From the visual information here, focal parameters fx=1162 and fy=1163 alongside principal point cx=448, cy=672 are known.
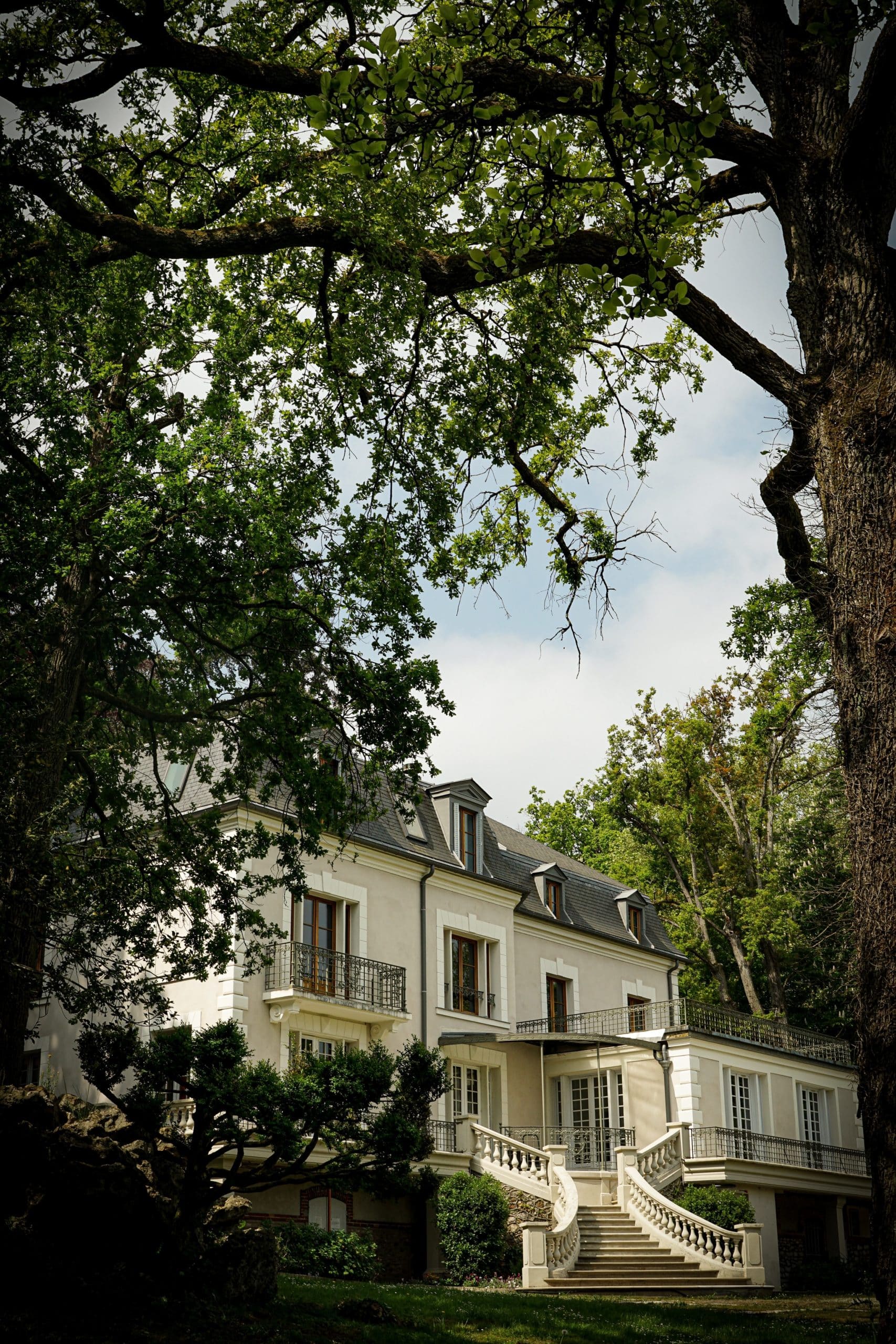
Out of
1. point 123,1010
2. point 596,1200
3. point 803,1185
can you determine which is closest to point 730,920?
point 803,1185

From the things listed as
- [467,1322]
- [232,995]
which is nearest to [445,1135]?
[232,995]

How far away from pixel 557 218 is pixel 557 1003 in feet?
85.0

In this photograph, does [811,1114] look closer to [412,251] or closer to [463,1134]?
[463,1134]

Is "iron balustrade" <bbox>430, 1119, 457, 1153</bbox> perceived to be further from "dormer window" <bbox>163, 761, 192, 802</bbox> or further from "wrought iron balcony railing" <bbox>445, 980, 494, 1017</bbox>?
"dormer window" <bbox>163, 761, 192, 802</bbox>

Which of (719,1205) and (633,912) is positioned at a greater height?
(633,912)

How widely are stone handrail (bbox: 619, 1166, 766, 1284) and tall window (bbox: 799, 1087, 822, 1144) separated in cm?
942

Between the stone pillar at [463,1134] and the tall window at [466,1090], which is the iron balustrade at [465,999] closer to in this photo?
the tall window at [466,1090]

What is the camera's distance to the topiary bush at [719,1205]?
2356 centimetres

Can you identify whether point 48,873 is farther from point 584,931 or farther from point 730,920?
point 730,920

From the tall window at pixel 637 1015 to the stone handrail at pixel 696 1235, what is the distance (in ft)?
27.3

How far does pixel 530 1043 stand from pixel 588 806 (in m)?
18.9

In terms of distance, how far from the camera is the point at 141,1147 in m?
10.1

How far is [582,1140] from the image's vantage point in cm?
2773

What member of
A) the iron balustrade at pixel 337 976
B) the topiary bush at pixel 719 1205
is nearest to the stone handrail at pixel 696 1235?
the topiary bush at pixel 719 1205
